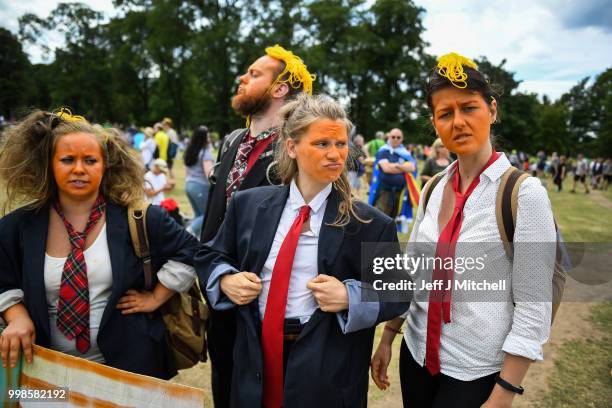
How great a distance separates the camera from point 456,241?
176 centimetres

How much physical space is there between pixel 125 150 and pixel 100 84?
47.2 metres

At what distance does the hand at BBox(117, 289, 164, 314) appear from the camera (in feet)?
6.73

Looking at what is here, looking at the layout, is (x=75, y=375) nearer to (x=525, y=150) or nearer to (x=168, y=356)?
(x=168, y=356)

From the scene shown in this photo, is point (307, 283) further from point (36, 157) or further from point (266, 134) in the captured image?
point (36, 157)

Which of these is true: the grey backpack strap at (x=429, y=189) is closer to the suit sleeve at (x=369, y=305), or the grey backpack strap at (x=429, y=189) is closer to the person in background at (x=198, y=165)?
the suit sleeve at (x=369, y=305)

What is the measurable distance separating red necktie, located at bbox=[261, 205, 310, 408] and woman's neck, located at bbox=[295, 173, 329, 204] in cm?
14

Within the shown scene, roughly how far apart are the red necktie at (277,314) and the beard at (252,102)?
1038 mm

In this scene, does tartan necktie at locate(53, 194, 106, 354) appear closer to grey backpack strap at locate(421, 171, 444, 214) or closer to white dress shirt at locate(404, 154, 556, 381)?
white dress shirt at locate(404, 154, 556, 381)

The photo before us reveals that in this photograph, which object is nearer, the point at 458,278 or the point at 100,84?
the point at 458,278

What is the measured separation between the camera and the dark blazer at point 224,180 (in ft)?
8.22

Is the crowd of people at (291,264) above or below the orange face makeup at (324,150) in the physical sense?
below

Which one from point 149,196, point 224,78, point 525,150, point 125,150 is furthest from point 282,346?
point 525,150

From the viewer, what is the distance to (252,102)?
2.62 metres

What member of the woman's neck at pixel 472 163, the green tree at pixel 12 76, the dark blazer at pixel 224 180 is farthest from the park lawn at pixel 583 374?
the green tree at pixel 12 76
